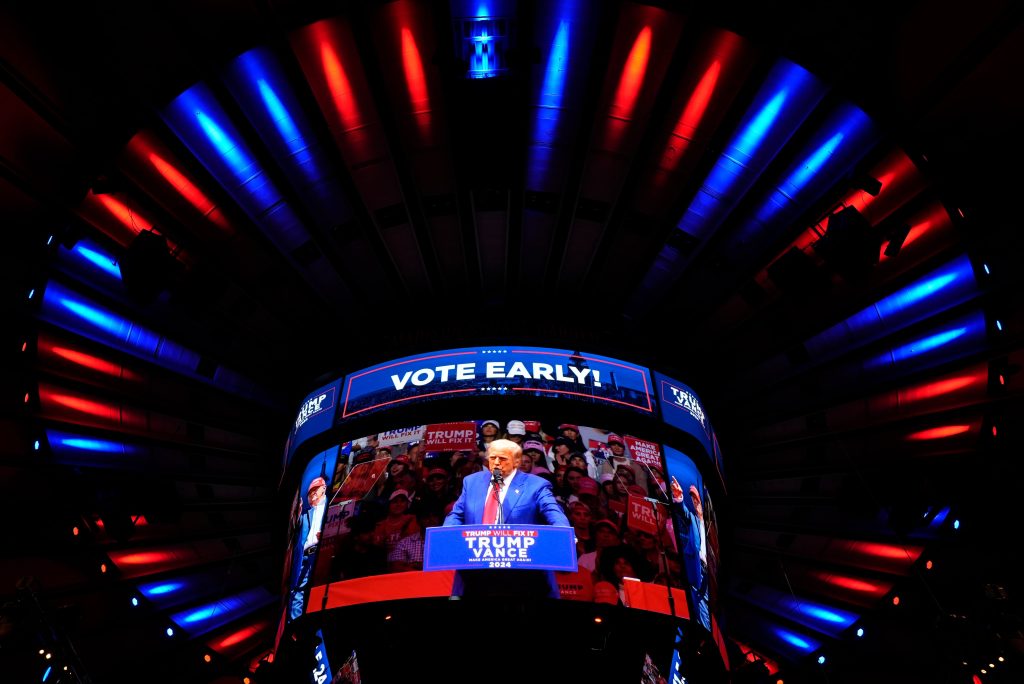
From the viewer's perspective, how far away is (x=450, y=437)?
1102 cm

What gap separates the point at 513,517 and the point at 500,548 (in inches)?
24.4

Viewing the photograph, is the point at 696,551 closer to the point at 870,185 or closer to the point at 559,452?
the point at 559,452

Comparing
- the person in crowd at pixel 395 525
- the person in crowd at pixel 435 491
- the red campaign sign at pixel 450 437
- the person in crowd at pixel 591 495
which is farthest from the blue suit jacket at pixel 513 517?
the red campaign sign at pixel 450 437

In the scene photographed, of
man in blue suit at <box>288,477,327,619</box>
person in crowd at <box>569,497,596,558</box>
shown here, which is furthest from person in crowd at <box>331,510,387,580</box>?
person in crowd at <box>569,497,596,558</box>

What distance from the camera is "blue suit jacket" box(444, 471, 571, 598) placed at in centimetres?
904

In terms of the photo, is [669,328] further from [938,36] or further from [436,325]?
[938,36]

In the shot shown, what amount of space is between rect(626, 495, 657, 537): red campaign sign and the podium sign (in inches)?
49.9

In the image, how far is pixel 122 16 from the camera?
8.34 m

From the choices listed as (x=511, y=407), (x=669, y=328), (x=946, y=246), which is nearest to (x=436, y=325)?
(x=511, y=407)

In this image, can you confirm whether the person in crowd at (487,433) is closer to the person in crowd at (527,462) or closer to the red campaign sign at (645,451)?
the person in crowd at (527,462)

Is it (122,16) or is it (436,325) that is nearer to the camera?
(122,16)

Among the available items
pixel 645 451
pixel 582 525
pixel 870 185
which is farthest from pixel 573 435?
pixel 870 185

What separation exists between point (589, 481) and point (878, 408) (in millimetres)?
A: 8299

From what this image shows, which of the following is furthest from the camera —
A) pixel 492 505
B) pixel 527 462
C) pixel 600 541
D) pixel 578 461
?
pixel 578 461
